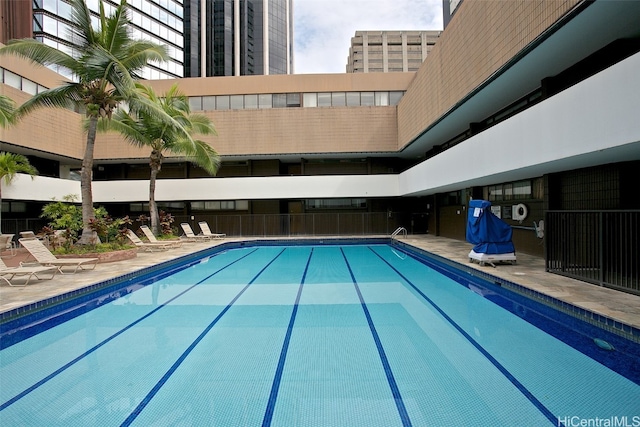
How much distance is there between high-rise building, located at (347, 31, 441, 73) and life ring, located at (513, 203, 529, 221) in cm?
8730

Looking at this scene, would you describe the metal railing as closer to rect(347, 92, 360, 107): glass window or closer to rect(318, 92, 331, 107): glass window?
rect(347, 92, 360, 107): glass window

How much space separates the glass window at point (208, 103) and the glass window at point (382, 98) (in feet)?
33.9

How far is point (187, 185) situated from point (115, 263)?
10.7m

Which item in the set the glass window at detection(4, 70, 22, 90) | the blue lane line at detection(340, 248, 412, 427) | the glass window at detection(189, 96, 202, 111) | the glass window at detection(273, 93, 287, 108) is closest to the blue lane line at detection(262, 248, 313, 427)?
the blue lane line at detection(340, 248, 412, 427)

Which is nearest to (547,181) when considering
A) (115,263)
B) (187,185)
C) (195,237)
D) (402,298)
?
(402,298)

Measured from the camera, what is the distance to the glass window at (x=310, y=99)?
22.4 metres

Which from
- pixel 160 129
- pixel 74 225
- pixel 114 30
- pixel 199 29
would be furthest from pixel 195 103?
pixel 199 29

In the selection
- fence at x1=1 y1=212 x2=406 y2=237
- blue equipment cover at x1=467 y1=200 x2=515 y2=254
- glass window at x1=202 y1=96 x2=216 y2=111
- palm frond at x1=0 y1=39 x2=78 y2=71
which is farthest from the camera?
glass window at x1=202 y1=96 x2=216 y2=111

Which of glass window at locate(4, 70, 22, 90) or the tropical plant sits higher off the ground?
glass window at locate(4, 70, 22, 90)

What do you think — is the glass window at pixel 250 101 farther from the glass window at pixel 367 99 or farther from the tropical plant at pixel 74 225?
the tropical plant at pixel 74 225

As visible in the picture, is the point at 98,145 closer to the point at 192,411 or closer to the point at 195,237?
the point at 195,237

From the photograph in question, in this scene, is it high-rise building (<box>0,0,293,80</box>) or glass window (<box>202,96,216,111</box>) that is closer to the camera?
glass window (<box>202,96,216,111</box>)

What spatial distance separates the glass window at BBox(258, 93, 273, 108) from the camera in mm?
22578

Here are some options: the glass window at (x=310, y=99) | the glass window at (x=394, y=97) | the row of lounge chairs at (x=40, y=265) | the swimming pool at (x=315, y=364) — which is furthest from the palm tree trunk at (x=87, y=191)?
the glass window at (x=394, y=97)
